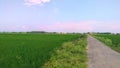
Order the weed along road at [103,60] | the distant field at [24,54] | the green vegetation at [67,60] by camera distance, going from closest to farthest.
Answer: the distant field at [24,54] → the green vegetation at [67,60] → the weed along road at [103,60]

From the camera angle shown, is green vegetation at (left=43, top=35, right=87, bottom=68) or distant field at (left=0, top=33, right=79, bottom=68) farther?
green vegetation at (left=43, top=35, right=87, bottom=68)

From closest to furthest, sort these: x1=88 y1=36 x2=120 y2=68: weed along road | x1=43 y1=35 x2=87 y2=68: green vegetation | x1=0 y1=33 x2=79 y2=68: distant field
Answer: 1. x1=0 y1=33 x2=79 y2=68: distant field
2. x1=43 y1=35 x2=87 y2=68: green vegetation
3. x1=88 y1=36 x2=120 y2=68: weed along road

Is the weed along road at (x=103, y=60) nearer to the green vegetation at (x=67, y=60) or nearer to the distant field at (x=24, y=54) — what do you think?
the green vegetation at (x=67, y=60)

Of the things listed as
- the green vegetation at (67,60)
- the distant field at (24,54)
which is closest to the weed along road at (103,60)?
the green vegetation at (67,60)

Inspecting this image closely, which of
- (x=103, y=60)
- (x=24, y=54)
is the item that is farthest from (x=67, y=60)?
(x=24, y=54)

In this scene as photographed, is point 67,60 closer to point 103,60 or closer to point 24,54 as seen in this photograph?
point 103,60

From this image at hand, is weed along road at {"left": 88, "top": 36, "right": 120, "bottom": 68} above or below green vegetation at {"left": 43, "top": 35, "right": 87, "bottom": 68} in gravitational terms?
below

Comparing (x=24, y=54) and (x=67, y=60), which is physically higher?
(x=24, y=54)

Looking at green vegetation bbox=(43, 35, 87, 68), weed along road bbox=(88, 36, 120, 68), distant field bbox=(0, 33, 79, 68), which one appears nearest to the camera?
distant field bbox=(0, 33, 79, 68)

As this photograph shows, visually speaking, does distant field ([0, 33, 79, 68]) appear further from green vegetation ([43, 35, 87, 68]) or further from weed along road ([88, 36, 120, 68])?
weed along road ([88, 36, 120, 68])

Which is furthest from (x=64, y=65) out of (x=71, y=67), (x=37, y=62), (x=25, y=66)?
(x=25, y=66)

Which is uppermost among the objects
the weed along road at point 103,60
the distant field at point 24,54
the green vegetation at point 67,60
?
the distant field at point 24,54

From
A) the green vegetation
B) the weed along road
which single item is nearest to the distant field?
the green vegetation

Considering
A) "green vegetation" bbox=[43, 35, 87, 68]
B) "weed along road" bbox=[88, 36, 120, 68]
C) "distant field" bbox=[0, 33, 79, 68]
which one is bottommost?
"weed along road" bbox=[88, 36, 120, 68]
